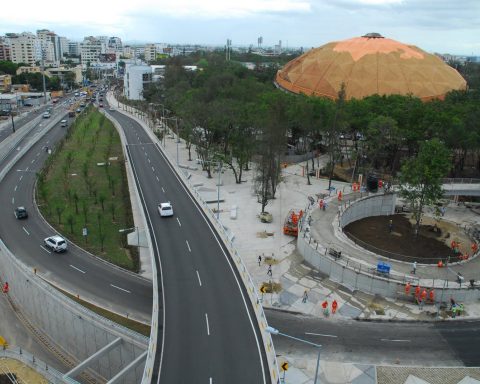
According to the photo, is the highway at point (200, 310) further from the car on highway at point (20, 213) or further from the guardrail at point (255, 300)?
the car on highway at point (20, 213)

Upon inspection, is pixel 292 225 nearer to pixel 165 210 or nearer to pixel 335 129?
pixel 165 210

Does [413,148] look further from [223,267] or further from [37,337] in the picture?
[37,337]

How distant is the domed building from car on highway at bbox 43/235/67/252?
65.7 meters

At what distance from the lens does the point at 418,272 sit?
4194cm

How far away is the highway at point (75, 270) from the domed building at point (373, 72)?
6500 cm

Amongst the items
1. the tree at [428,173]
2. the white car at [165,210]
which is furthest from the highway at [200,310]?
the tree at [428,173]

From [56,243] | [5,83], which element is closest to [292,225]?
[56,243]

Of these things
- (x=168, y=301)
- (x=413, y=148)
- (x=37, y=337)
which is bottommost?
(x=37, y=337)

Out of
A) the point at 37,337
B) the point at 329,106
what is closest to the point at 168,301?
the point at 37,337

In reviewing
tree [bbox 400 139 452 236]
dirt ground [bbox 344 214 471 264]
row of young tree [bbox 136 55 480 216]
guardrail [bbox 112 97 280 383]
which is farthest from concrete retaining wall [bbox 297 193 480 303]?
row of young tree [bbox 136 55 480 216]

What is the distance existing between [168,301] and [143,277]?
43.3 feet

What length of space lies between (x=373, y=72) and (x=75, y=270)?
81.4 meters

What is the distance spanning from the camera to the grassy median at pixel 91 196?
51.2 m

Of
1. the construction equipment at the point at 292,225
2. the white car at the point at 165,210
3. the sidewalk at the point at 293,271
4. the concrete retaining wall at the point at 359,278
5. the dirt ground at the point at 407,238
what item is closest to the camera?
the sidewalk at the point at 293,271
